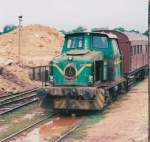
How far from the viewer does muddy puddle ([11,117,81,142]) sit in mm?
13461

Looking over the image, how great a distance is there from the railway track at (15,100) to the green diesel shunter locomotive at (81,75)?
2.63 metres

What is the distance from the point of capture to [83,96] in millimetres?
16203

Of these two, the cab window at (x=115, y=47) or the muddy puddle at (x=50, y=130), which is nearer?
the muddy puddle at (x=50, y=130)

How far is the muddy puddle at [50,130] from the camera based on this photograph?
1346cm

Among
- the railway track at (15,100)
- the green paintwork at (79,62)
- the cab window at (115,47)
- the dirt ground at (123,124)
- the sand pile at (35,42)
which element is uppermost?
the sand pile at (35,42)

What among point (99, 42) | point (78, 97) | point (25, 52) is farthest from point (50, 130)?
point (25, 52)

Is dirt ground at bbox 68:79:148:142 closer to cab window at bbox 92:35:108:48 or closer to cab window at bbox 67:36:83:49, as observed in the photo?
cab window at bbox 92:35:108:48

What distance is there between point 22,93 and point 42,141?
1116cm

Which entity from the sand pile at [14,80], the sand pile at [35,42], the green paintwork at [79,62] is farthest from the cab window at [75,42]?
the sand pile at [35,42]

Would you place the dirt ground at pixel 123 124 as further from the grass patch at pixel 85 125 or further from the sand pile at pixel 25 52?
the sand pile at pixel 25 52

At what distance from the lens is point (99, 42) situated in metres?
18.4

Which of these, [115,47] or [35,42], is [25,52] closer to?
[35,42]

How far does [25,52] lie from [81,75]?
3250 centimetres

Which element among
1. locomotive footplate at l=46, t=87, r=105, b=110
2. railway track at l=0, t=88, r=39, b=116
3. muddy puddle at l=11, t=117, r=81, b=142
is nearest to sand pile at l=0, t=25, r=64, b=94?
railway track at l=0, t=88, r=39, b=116
